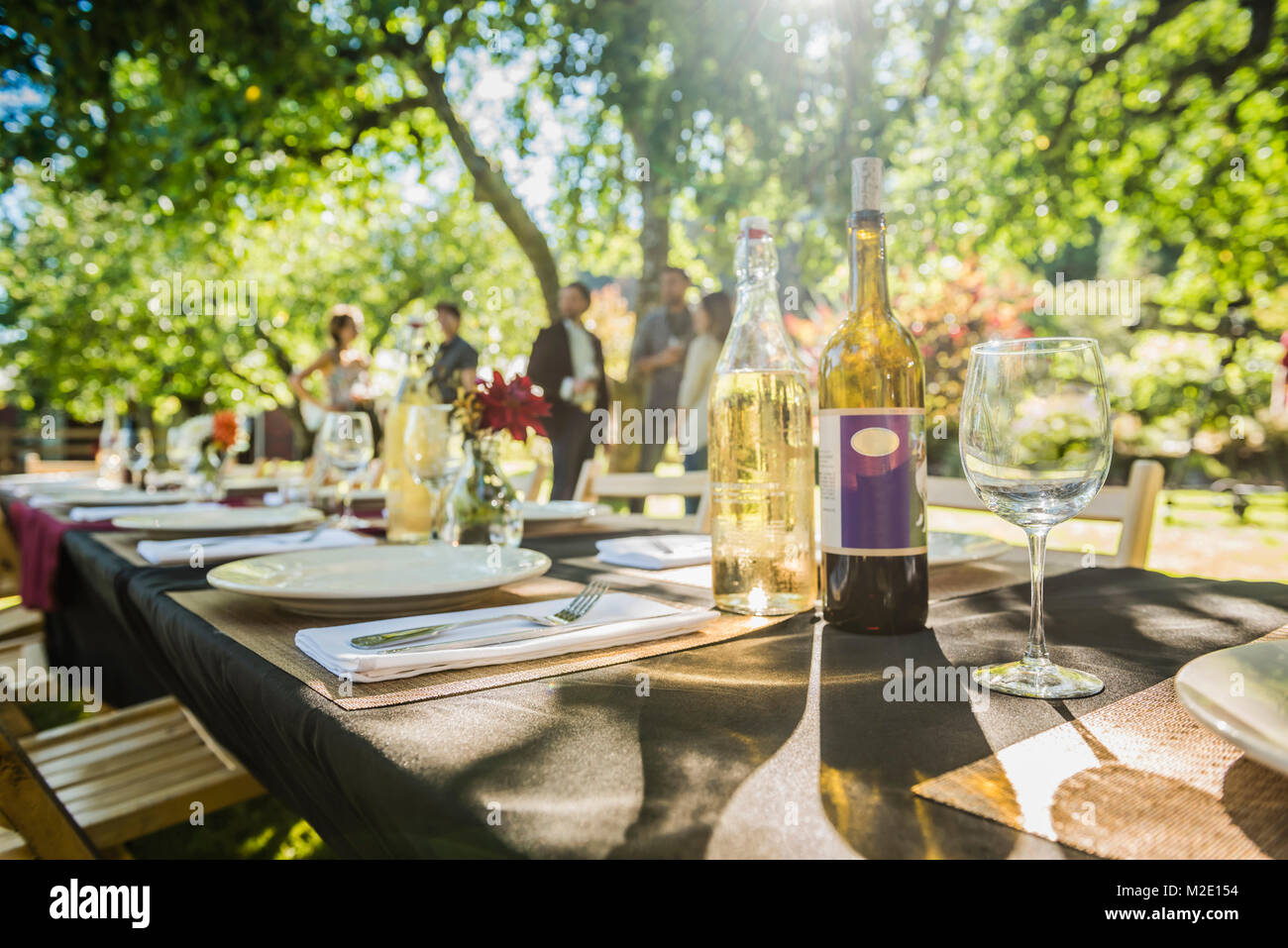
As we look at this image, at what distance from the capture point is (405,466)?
5.16ft

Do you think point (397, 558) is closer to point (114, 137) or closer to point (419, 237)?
point (114, 137)

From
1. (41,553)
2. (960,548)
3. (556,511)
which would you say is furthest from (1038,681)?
(41,553)

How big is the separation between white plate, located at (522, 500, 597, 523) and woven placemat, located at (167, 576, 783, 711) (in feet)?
2.63

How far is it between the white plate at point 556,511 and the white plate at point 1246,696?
1.50m

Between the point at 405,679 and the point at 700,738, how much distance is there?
0.90ft

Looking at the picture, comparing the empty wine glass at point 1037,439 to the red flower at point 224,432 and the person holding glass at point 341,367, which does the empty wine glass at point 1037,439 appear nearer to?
the red flower at point 224,432

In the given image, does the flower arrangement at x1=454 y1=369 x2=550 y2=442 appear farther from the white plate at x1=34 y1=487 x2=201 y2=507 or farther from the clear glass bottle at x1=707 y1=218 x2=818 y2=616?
the white plate at x1=34 y1=487 x2=201 y2=507

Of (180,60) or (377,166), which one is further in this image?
(377,166)

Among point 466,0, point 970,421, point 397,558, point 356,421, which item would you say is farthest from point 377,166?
point 970,421

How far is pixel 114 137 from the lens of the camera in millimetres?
4414

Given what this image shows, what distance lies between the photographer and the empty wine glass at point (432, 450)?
1447 mm

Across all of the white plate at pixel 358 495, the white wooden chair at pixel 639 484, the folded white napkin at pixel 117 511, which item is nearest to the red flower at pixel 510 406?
the folded white napkin at pixel 117 511

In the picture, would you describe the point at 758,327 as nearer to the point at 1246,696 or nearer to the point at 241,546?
the point at 1246,696
